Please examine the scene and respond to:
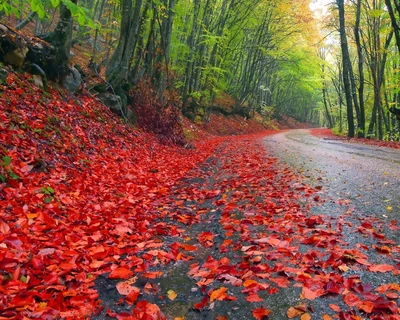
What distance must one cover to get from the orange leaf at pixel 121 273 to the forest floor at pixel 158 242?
10 millimetres

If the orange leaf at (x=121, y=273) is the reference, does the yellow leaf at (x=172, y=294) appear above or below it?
above

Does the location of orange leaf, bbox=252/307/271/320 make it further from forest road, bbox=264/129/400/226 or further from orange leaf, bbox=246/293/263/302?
forest road, bbox=264/129/400/226

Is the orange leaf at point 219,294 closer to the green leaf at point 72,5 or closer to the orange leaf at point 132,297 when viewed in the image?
the orange leaf at point 132,297

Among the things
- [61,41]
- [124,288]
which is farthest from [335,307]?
[61,41]

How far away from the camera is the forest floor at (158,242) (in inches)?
83.9

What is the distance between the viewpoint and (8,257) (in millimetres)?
2516

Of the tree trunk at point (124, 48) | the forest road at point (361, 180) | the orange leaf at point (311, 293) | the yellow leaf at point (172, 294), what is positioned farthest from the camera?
the tree trunk at point (124, 48)

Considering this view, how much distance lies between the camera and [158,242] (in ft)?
10.8

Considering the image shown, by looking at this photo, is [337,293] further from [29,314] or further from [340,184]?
[340,184]

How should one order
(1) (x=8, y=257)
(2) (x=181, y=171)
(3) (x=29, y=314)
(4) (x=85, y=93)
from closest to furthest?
(3) (x=29, y=314), (1) (x=8, y=257), (2) (x=181, y=171), (4) (x=85, y=93)

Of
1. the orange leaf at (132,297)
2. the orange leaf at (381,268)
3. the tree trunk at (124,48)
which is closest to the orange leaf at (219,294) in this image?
the orange leaf at (132,297)

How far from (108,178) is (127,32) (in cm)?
616

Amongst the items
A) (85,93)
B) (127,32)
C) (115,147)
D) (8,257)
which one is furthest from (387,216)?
(127,32)

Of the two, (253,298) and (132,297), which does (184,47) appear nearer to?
(132,297)
